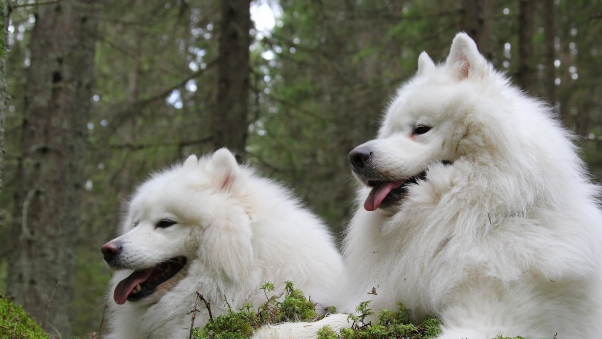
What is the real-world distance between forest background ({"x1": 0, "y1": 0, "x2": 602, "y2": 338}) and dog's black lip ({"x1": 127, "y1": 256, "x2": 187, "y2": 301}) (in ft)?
1.88

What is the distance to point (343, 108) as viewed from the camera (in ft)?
40.8

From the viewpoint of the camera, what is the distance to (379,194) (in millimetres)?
3729

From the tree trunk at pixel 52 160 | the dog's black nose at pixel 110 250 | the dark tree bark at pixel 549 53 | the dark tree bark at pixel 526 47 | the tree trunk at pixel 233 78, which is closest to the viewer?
the dog's black nose at pixel 110 250

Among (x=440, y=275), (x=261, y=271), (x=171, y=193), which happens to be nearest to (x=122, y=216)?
(x=171, y=193)

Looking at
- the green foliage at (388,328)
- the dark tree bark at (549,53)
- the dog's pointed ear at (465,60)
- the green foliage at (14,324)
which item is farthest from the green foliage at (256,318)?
the dark tree bark at (549,53)

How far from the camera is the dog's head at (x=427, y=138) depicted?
362cm

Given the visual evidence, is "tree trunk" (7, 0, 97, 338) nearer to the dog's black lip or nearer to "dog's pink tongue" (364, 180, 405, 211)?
the dog's black lip

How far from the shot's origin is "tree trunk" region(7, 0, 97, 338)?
729 cm

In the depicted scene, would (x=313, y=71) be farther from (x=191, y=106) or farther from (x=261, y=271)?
(x=261, y=271)

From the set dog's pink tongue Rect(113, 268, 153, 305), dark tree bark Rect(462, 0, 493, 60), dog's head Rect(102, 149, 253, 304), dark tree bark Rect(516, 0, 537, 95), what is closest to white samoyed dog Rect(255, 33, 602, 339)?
dog's head Rect(102, 149, 253, 304)

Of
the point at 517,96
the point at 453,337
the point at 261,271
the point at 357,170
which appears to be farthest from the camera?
the point at 261,271

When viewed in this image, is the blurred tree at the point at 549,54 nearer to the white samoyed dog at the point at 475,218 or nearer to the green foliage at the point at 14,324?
the white samoyed dog at the point at 475,218

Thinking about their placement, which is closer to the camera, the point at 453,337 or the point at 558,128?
the point at 453,337

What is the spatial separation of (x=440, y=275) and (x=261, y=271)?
1590 millimetres
